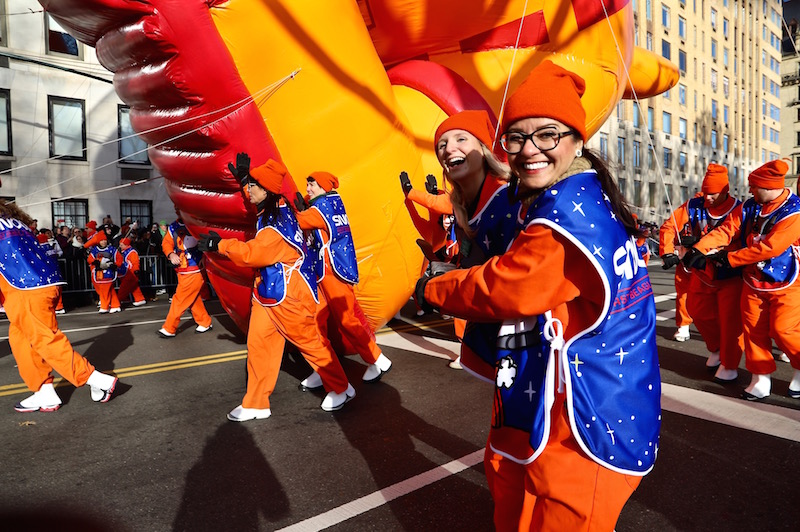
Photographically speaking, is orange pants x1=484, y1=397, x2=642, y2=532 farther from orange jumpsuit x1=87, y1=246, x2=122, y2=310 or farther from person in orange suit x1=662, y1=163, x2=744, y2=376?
orange jumpsuit x1=87, y1=246, x2=122, y2=310

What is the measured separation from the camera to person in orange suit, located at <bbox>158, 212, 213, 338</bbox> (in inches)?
306

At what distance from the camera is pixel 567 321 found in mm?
1558

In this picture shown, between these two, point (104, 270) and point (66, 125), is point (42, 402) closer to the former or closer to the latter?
point (104, 270)

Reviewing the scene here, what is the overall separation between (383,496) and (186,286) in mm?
5859

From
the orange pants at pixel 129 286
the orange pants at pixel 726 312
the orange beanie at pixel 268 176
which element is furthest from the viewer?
the orange pants at pixel 129 286

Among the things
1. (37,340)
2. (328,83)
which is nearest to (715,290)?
(328,83)

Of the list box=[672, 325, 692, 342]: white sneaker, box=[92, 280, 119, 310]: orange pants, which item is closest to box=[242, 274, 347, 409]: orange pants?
box=[672, 325, 692, 342]: white sneaker

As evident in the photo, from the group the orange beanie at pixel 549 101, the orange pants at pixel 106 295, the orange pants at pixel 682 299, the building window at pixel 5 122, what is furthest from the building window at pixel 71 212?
the orange beanie at pixel 549 101

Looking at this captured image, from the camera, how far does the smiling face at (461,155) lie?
2189mm

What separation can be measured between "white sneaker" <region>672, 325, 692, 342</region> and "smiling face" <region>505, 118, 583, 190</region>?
249 inches

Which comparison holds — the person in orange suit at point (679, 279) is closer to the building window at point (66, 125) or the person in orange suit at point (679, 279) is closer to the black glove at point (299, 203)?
the black glove at point (299, 203)

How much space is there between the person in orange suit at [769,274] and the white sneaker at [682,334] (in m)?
2.35

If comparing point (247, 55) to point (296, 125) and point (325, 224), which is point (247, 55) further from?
point (325, 224)

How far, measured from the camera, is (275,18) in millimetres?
4398
